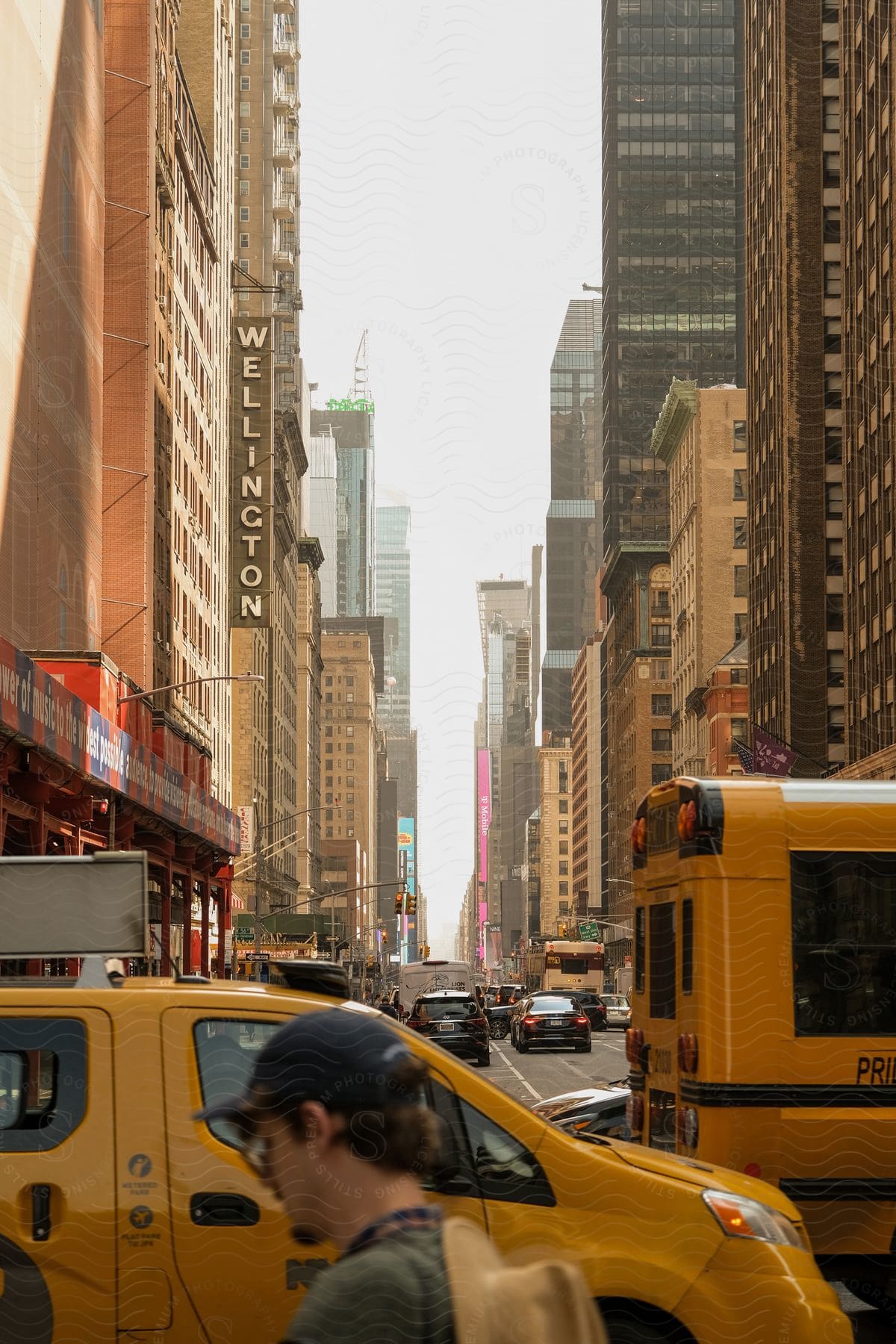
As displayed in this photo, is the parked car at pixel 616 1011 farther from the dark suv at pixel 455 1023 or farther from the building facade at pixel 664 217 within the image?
the building facade at pixel 664 217

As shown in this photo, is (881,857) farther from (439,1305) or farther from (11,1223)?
(439,1305)

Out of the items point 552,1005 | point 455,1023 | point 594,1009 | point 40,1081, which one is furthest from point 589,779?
point 40,1081

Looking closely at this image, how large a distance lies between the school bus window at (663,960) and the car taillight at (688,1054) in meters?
0.43

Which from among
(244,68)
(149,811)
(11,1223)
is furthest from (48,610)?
(244,68)

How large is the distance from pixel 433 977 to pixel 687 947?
41052mm

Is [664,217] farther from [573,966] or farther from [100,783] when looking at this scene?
[100,783]

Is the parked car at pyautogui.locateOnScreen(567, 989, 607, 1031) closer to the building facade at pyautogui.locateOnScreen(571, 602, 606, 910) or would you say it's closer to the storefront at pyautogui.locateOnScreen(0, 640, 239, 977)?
the storefront at pyautogui.locateOnScreen(0, 640, 239, 977)

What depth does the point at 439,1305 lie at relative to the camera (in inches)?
103

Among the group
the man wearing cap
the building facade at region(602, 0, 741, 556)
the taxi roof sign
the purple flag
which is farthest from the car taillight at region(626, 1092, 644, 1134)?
the building facade at region(602, 0, 741, 556)

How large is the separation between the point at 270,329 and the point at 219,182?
7.96 m

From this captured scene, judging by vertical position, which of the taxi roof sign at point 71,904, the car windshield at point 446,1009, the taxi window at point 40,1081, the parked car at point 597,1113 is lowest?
the car windshield at point 446,1009

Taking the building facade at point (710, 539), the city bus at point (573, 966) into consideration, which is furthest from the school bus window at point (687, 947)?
the building facade at point (710, 539)

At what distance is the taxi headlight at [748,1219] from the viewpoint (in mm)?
5660

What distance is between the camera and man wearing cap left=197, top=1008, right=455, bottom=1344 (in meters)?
2.49
